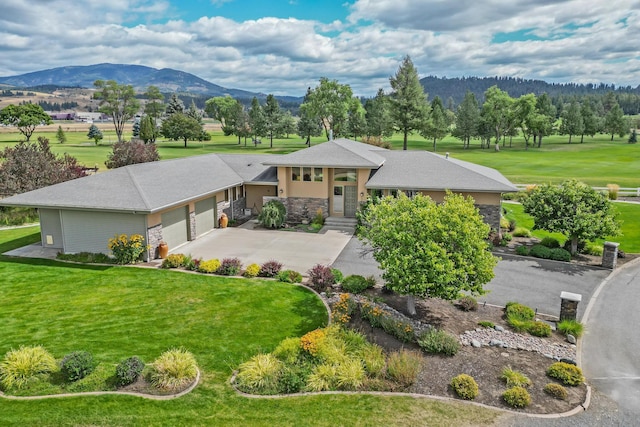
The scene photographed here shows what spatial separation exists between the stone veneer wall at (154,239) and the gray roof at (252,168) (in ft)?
28.9

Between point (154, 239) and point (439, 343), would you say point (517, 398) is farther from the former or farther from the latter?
point (154, 239)

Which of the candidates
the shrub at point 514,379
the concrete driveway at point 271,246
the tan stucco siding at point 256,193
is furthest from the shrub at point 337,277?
the tan stucco siding at point 256,193

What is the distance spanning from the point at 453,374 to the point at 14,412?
10332mm

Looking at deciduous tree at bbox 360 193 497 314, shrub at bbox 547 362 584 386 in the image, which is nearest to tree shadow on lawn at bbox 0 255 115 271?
deciduous tree at bbox 360 193 497 314

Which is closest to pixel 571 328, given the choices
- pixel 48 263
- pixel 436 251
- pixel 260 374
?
pixel 436 251

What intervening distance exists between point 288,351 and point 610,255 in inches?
636

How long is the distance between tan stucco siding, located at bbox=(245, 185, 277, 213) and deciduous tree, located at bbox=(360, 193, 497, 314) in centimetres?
1694

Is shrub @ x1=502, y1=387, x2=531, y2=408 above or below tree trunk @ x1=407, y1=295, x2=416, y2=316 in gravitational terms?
below

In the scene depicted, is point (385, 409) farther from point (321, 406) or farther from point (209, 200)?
point (209, 200)

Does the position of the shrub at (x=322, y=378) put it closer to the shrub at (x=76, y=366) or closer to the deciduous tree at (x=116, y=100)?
the shrub at (x=76, y=366)

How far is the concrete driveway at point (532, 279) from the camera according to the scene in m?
16.4

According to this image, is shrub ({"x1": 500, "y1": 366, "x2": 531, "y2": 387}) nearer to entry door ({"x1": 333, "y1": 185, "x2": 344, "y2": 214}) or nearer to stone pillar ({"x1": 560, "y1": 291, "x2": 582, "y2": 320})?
stone pillar ({"x1": 560, "y1": 291, "x2": 582, "y2": 320})

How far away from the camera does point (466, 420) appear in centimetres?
959

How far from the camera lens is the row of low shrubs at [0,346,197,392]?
10633mm
